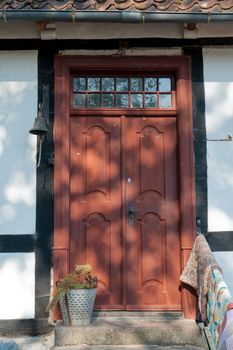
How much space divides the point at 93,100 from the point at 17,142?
3.26ft

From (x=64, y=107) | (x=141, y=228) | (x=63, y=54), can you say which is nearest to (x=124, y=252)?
(x=141, y=228)

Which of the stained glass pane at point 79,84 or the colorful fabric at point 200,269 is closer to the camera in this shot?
the colorful fabric at point 200,269

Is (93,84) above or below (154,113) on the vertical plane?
above

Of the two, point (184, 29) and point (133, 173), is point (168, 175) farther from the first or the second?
point (184, 29)

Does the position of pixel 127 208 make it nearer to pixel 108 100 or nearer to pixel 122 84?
pixel 108 100

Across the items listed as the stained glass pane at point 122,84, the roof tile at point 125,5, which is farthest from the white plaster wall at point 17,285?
the roof tile at point 125,5

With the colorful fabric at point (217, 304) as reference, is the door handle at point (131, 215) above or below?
above

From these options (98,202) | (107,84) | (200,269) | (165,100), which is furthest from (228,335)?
(107,84)

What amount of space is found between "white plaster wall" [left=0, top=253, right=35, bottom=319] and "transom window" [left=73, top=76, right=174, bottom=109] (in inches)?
72.2

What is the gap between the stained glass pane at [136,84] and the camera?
5.36 metres

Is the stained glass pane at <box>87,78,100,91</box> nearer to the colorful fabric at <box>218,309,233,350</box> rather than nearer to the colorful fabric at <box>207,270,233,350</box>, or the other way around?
the colorful fabric at <box>207,270,233,350</box>

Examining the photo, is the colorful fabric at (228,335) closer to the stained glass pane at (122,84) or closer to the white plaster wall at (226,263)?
the white plaster wall at (226,263)

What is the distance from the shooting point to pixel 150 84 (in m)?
5.39

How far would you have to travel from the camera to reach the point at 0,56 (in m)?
5.17
